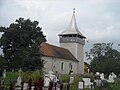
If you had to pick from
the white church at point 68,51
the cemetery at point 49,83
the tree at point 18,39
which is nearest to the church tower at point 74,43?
the white church at point 68,51

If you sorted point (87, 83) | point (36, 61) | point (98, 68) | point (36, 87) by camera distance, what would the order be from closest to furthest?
point (36, 87), point (87, 83), point (36, 61), point (98, 68)

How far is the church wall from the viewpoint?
62.7 meters

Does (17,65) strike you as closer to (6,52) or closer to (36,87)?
(6,52)

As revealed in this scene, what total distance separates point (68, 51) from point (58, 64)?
8.62m

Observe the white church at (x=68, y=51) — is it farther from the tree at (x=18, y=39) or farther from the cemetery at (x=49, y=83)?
the cemetery at (x=49, y=83)

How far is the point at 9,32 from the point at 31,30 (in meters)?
3.68

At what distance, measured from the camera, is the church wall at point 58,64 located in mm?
62725

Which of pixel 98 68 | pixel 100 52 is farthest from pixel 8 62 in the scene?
pixel 100 52

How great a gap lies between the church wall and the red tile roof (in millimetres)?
860

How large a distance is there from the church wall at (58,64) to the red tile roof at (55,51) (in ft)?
2.82

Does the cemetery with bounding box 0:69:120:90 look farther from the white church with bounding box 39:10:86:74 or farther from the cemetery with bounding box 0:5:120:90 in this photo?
the white church with bounding box 39:10:86:74

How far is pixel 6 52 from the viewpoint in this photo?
50.9 metres

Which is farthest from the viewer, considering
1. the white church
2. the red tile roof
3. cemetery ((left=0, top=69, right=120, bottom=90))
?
the white church

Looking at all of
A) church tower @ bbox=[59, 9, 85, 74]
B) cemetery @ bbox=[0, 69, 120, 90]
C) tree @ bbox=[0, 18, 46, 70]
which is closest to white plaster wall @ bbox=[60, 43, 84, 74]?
church tower @ bbox=[59, 9, 85, 74]
